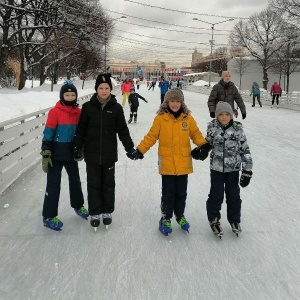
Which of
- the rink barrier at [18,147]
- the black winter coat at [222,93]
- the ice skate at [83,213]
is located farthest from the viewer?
the black winter coat at [222,93]

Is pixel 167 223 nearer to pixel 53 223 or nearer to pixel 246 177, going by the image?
pixel 246 177

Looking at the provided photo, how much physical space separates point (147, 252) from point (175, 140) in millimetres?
1033

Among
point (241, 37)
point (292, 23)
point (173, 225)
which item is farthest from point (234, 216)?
point (241, 37)

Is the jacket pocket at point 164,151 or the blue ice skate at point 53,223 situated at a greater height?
the jacket pocket at point 164,151

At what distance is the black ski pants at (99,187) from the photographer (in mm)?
3320

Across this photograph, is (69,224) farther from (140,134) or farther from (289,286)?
(140,134)

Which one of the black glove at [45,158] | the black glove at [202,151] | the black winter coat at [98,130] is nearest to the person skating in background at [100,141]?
the black winter coat at [98,130]

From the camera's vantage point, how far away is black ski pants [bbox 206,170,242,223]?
320cm

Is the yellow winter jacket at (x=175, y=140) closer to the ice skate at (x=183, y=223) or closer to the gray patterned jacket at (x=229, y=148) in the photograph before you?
the gray patterned jacket at (x=229, y=148)

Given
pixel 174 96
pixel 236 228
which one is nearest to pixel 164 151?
pixel 174 96

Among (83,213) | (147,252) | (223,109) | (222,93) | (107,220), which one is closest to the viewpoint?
(147,252)

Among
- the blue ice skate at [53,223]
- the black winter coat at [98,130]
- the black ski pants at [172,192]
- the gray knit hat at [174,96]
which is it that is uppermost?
the gray knit hat at [174,96]

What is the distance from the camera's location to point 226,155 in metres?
3.11

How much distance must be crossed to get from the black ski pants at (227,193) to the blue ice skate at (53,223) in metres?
1.48
